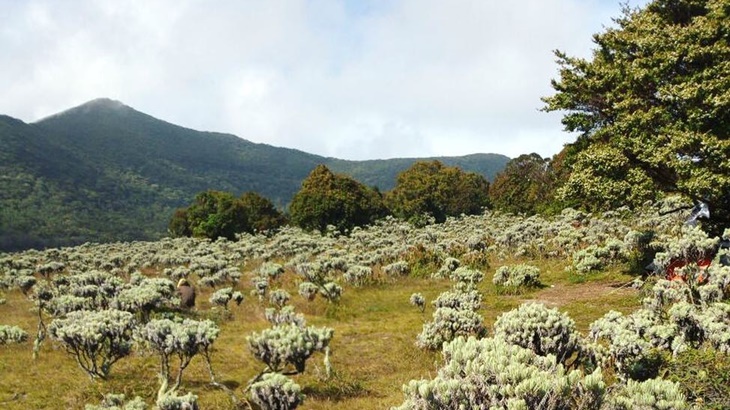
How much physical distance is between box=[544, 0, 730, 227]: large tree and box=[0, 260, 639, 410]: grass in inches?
201

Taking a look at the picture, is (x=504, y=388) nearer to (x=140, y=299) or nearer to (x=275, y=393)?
(x=275, y=393)

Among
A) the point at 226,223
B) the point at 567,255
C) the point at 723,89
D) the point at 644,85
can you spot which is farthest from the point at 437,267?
the point at 226,223

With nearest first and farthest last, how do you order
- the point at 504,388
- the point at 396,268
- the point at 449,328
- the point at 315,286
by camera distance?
the point at 504,388
the point at 449,328
the point at 315,286
the point at 396,268

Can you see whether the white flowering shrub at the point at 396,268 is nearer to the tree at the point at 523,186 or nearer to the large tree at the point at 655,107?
the large tree at the point at 655,107

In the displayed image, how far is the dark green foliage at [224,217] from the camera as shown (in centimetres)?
7550

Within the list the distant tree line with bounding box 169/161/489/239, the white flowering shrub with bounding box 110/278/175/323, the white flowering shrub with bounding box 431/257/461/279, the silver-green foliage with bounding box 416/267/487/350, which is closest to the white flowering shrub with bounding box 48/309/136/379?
the white flowering shrub with bounding box 110/278/175/323

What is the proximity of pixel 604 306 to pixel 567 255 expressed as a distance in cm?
1215

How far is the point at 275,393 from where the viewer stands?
8.43m

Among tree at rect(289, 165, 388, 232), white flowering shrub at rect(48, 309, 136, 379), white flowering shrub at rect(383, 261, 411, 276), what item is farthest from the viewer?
tree at rect(289, 165, 388, 232)

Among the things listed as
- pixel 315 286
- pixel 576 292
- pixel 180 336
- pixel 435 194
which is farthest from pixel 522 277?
pixel 435 194

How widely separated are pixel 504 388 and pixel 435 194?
84.9 m

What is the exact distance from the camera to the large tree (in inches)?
787

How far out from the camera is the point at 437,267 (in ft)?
108

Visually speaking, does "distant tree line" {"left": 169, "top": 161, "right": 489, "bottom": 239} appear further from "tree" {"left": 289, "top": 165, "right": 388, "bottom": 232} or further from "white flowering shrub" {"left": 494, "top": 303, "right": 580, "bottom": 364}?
"white flowering shrub" {"left": 494, "top": 303, "right": 580, "bottom": 364}
